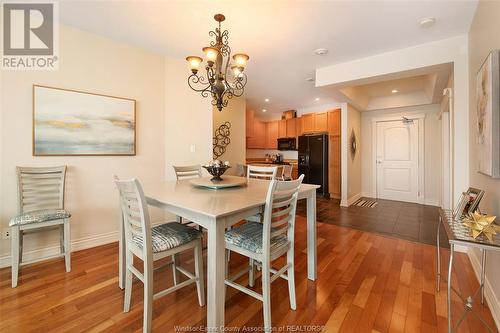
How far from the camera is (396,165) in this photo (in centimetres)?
548

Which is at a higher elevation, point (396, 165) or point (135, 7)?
point (135, 7)

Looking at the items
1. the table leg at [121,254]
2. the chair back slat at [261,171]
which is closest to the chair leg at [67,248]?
the table leg at [121,254]

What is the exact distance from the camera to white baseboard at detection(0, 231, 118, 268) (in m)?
2.19

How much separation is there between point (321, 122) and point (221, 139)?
104 inches

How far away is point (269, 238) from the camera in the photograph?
1.42 m

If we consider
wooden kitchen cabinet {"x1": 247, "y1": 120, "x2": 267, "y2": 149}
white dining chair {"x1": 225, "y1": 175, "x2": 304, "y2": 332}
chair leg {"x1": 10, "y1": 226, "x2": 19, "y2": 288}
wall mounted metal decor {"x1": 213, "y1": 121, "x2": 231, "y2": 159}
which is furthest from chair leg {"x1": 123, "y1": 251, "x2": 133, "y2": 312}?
wooden kitchen cabinet {"x1": 247, "y1": 120, "x2": 267, "y2": 149}

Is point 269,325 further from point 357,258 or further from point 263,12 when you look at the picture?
point 263,12

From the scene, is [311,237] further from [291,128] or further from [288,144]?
[291,128]

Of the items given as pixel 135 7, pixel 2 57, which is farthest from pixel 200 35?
pixel 2 57

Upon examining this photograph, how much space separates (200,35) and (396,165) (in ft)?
17.3

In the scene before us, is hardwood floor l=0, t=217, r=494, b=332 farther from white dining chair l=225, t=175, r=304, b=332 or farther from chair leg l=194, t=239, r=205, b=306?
white dining chair l=225, t=175, r=304, b=332

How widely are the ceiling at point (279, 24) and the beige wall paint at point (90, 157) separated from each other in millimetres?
229

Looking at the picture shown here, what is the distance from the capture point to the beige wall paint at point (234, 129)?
4.82m

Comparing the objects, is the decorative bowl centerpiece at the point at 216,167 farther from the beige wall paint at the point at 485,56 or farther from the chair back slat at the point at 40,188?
the beige wall paint at the point at 485,56
